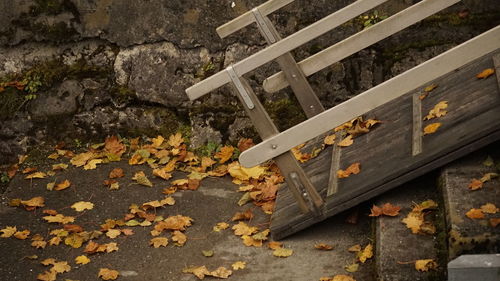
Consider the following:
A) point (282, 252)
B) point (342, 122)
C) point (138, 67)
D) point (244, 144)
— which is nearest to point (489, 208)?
point (342, 122)

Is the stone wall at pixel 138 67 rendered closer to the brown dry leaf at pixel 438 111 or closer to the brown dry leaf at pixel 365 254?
the brown dry leaf at pixel 438 111

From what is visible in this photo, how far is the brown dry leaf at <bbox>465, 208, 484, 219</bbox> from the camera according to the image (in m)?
3.02

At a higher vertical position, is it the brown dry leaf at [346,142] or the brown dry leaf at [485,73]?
the brown dry leaf at [346,142]

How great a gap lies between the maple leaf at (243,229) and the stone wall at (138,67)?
3.93ft

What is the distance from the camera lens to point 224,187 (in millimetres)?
4727

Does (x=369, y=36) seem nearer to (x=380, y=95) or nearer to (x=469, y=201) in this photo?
(x=380, y=95)

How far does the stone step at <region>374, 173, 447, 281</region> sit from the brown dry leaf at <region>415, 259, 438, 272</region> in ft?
0.04

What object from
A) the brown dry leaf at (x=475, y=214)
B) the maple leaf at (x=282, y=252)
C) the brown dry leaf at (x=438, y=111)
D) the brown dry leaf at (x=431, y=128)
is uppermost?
the brown dry leaf at (x=438, y=111)

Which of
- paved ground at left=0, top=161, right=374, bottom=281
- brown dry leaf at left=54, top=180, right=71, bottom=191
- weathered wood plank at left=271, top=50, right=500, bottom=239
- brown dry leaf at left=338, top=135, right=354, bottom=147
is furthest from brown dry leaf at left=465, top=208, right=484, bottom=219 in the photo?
brown dry leaf at left=54, top=180, right=71, bottom=191

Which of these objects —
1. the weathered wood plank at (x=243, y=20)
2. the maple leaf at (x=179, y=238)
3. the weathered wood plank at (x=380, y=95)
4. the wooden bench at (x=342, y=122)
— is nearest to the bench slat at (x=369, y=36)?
the wooden bench at (x=342, y=122)

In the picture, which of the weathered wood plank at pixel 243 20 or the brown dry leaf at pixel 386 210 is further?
the weathered wood plank at pixel 243 20

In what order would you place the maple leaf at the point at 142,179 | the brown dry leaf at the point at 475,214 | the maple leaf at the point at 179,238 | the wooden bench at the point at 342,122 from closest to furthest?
the brown dry leaf at the point at 475,214 → the wooden bench at the point at 342,122 → the maple leaf at the point at 179,238 → the maple leaf at the point at 142,179

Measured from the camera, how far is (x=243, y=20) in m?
4.44

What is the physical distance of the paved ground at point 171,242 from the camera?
11.9 ft
